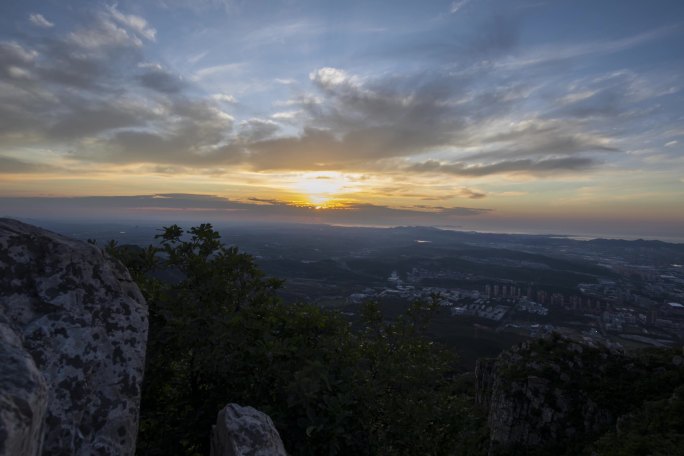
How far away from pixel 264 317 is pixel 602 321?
187482mm

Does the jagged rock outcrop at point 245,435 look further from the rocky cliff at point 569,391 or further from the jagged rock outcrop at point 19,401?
the rocky cliff at point 569,391

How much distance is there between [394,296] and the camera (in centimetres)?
19100

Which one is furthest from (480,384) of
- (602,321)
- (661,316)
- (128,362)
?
(661,316)

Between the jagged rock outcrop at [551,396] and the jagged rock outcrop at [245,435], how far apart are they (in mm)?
17342

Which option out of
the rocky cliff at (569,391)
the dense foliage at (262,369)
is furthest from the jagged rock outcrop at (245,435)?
the rocky cliff at (569,391)

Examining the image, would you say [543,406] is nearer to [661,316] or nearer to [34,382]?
[34,382]

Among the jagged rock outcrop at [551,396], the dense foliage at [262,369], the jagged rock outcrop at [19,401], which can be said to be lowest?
the jagged rock outcrop at [551,396]

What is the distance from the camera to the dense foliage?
32.0 ft

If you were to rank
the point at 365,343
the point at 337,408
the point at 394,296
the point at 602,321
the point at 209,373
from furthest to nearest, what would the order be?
1. the point at 394,296
2. the point at 602,321
3. the point at 365,343
4. the point at 209,373
5. the point at 337,408

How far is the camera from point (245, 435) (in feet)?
23.9

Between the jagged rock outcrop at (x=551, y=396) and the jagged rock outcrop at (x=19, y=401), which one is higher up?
the jagged rock outcrop at (x=19, y=401)

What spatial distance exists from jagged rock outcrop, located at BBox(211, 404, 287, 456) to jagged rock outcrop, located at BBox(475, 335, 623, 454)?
1734 cm

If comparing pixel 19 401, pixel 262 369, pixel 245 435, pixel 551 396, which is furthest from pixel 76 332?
pixel 551 396

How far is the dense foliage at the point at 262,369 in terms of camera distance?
9758 millimetres
